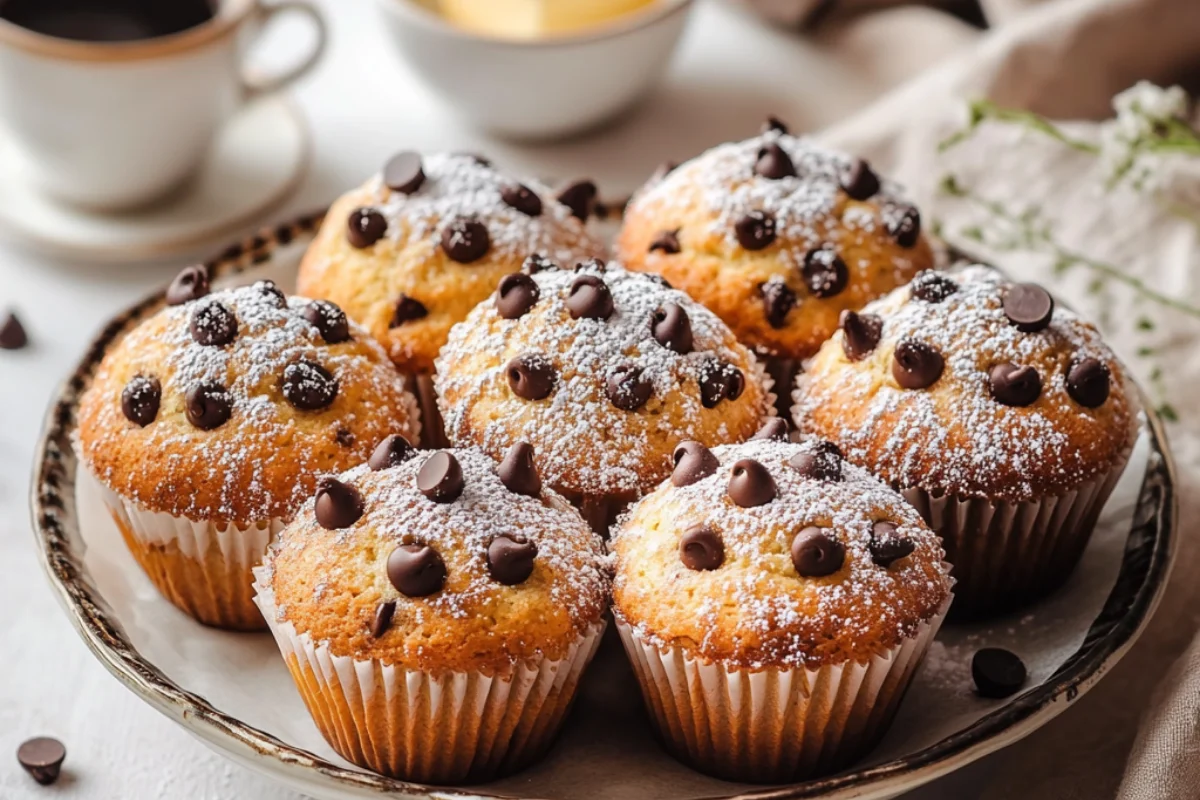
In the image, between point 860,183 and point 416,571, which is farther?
point 860,183

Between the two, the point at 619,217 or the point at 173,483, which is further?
the point at 619,217

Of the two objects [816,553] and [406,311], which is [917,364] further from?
[406,311]

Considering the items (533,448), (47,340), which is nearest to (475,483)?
(533,448)

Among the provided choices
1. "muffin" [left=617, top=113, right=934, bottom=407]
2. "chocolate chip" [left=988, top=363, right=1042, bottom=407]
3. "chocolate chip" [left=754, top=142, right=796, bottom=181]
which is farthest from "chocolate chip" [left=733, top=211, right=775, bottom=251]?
"chocolate chip" [left=988, top=363, right=1042, bottom=407]

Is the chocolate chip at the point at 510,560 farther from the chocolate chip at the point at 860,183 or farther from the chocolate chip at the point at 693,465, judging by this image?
the chocolate chip at the point at 860,183

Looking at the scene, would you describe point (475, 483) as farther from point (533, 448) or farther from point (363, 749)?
point (363, 749)

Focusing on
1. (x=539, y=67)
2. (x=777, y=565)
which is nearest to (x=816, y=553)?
(x=777, y=565)

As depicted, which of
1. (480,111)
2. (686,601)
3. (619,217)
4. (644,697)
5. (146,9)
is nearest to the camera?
(686,601)
